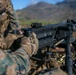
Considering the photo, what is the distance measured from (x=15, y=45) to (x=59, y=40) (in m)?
2.15

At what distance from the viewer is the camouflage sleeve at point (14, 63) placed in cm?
375

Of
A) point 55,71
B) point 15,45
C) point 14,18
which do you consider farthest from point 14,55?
point 14,18

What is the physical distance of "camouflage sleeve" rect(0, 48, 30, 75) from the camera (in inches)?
148

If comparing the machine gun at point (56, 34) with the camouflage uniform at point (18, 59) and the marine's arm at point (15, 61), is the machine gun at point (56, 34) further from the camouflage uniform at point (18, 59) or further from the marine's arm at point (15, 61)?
the marine's arm at point (15, 61)

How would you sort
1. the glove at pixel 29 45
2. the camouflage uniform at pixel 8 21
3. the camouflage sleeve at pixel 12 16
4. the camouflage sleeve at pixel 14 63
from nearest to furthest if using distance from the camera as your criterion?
the camouflage sleeve at pixel 14 63 → the glove at pixel 29 45 → the camouflage uniform at pixel 8 21 → the camouflage sleeve at pixel 12 16

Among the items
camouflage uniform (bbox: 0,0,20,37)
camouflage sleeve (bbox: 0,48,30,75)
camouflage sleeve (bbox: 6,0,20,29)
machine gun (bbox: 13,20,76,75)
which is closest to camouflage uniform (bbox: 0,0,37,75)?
camouflage sleeve (bbox: 0,48,30,75)

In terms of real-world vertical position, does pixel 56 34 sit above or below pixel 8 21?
below

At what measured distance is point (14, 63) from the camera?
3.81m

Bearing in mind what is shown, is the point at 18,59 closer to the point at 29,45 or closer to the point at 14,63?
the point at 14,63

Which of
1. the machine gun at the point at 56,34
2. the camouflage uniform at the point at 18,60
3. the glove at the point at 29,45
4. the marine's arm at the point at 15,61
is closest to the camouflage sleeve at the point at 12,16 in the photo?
the machine gun at the point at 56,34

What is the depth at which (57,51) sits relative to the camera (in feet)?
29.4

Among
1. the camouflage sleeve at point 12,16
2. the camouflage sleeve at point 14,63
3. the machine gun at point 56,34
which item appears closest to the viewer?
the camouflage sleeve at point 14,63

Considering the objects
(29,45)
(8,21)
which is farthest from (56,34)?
(29,45)

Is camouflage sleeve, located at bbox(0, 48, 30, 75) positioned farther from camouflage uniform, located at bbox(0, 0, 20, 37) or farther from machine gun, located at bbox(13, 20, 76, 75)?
camouflage uniform, located at bbox(0, 0, 20, 37)
